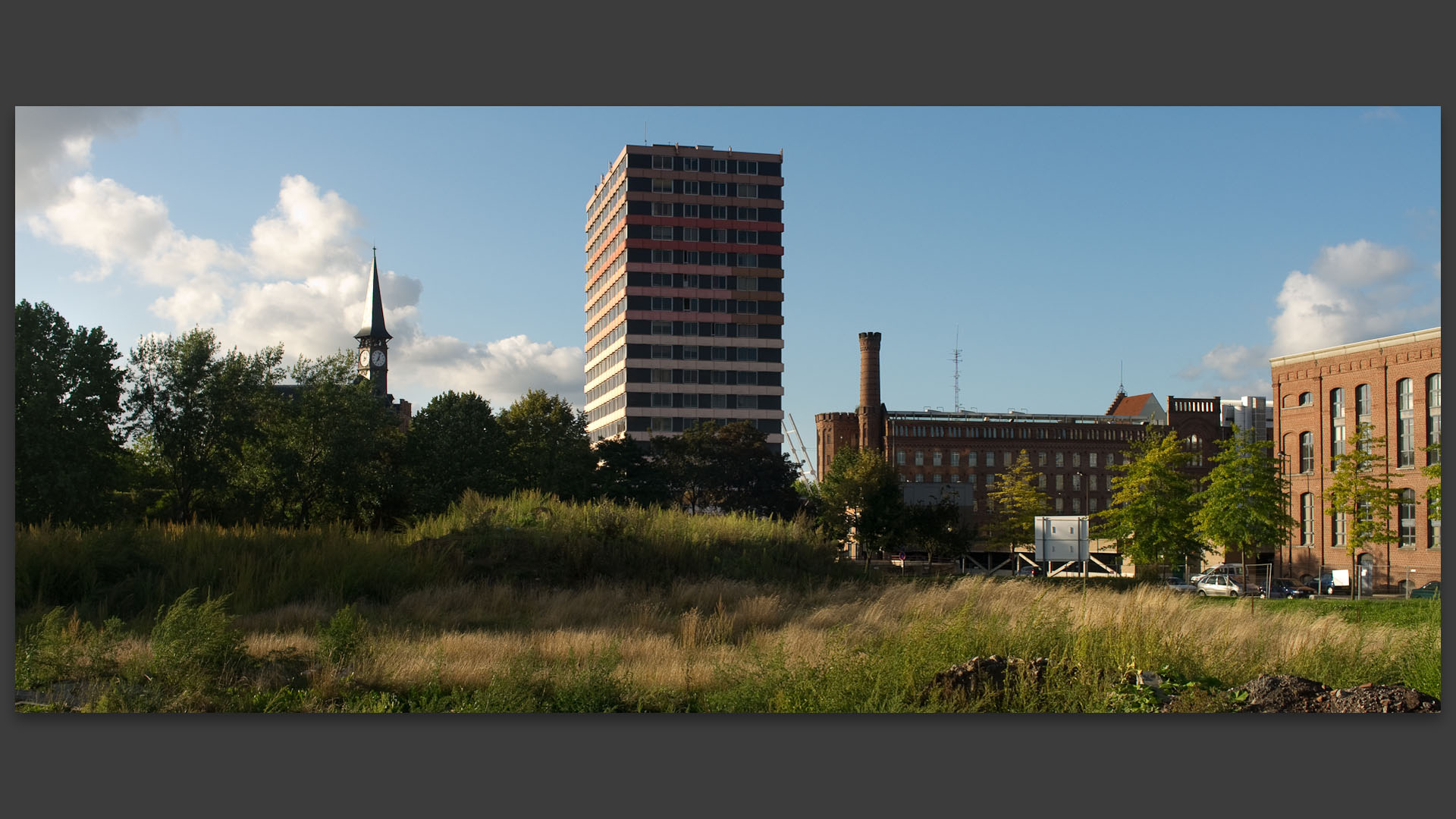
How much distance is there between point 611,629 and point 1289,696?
803 cm

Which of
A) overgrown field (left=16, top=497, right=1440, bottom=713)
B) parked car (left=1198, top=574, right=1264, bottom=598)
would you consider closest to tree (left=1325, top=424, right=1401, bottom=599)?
parked car (left=1198, top=574, right=1264, bottom=598)

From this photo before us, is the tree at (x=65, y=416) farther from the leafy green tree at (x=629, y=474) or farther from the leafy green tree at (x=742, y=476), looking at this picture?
the leafy green tree at (x=742, y=476)

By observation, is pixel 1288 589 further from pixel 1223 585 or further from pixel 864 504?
pixel 864 504

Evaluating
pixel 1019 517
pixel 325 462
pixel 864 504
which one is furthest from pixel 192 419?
pixel 1019 517

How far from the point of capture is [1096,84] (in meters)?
9.62

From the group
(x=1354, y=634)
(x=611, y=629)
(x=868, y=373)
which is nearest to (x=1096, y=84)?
(x=1354, y=634)

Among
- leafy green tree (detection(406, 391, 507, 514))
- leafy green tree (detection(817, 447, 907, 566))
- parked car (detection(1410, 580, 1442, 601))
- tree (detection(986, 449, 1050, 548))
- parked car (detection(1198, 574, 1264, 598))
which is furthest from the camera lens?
tree (detection(986, 449, 1050, 548))

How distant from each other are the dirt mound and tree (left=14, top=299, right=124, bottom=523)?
28.5m

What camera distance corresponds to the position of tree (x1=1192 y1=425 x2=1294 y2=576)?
130 feet

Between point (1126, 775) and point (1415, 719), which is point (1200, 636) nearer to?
point (1415, 719)

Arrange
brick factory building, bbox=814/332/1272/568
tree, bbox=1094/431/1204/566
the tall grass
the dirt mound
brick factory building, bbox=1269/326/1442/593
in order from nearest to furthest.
Result: the dirt mound → the tall grass → brick factory building, bbox=1269/326/1442/593 → tree, bbox=1094/431/1204/566 → brick factory building, bbox=814/332/1272/568

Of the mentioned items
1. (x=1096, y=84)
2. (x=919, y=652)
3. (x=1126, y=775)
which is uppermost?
(x=1096, y=84)

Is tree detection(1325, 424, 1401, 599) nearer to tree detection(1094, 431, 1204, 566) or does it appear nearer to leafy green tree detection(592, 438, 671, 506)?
tree detection(1094, 431, 1204, 566)

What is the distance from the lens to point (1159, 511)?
41469 mm
